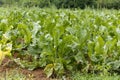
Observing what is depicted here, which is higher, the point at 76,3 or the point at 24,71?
the point at 24,71

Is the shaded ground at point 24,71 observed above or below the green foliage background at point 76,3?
above

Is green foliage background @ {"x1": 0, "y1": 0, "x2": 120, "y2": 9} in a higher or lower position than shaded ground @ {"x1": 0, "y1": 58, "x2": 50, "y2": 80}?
lower

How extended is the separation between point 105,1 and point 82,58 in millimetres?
31679

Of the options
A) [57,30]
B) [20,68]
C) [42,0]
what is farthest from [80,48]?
[42,0]

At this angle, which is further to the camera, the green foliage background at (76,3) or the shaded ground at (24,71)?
the green foliage background at (76,3)

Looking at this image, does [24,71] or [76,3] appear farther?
[76,3]

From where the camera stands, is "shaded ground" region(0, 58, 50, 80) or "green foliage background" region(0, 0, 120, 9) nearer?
"shaded ground" region(0, 58, 50, 80)

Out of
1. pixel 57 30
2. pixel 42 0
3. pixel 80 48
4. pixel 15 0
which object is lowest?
pixel 15 0

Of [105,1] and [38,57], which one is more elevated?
[38,57]

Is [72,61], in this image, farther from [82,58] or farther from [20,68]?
[20,68]

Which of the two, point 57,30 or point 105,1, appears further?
point 105,1

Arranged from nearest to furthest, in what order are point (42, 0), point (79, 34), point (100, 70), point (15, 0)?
point (100, 70), point (79, 34), point (42, 0), point (15, 0)

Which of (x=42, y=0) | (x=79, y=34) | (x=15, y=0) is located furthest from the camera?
(x=15, y=0)

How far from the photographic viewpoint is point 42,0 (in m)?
34.8
